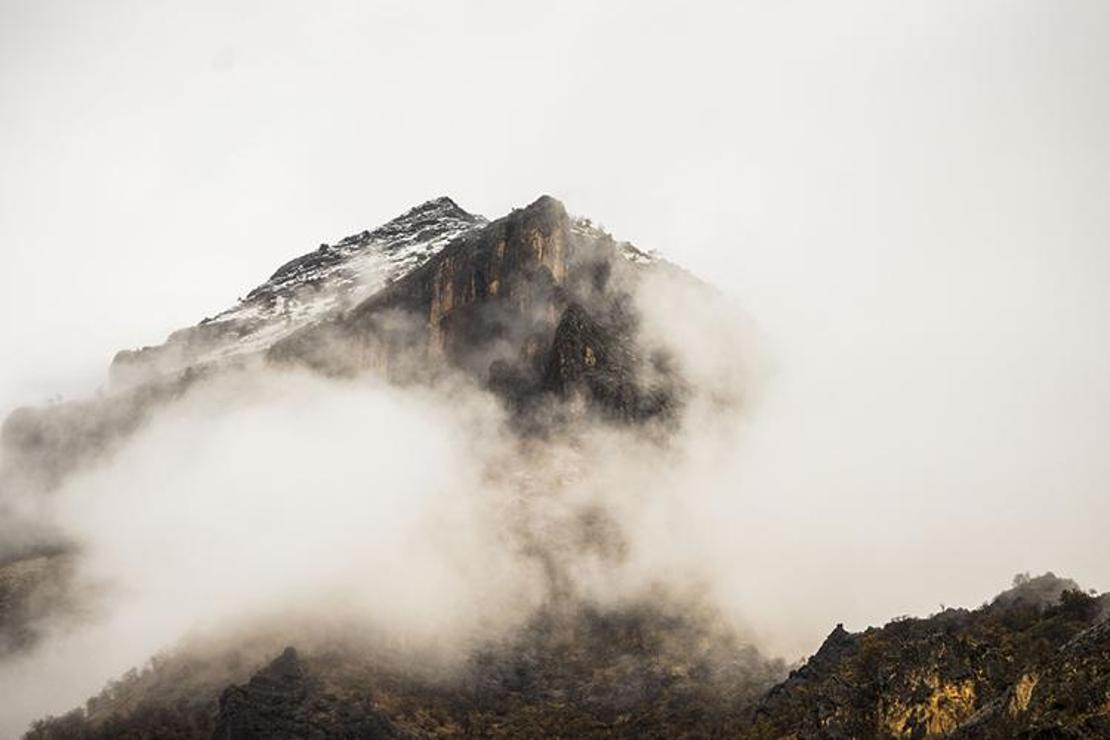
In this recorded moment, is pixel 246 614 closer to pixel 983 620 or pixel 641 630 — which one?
pixel 641 630

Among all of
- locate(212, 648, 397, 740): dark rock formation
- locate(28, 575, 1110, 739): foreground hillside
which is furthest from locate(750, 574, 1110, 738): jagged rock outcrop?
locate(212, 648, 397, 740): dark rock formation

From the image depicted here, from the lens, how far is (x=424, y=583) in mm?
190375

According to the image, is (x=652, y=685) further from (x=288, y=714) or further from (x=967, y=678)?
(x=967, y=678)

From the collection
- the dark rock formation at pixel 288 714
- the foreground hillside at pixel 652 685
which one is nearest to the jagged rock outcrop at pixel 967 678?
the foreground hillside at pixel 652 685

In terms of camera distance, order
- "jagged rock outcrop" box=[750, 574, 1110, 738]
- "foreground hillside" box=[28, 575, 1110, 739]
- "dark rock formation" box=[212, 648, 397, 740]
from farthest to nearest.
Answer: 1. "dark rock formation" box=[212, 648, 397, 740]
2. "foreground hillside" box=[28, 575, 1110, 739]
3. "jagged rock outcrop" box=[750, 574, 1110, 738]

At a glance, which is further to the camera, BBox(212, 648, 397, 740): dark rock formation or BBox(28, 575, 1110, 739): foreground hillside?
BBox(212, 648, 397, 740): dark rock formation

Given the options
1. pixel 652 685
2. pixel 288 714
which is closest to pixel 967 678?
pixel 652 685

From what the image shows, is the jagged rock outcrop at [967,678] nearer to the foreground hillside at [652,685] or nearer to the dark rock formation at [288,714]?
the foreground hillside at [652,685]

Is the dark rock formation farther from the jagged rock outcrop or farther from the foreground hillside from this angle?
the jagged rock outcrop

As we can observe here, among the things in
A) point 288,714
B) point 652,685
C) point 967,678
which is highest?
point 652,685

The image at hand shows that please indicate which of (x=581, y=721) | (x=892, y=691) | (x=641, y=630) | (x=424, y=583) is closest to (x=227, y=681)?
(x=424, y=583)

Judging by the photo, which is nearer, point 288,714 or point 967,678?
point 967,678

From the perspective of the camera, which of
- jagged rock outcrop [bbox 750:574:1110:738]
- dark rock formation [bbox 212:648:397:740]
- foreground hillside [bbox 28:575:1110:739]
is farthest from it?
dark rock formation [bbox 212:648:397:740]

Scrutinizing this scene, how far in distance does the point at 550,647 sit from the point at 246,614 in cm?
5026
